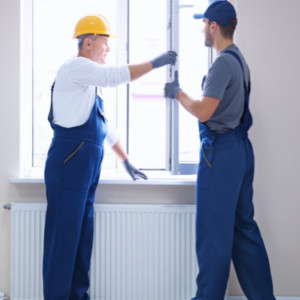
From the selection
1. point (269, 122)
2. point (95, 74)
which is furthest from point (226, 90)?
point (95, 74)

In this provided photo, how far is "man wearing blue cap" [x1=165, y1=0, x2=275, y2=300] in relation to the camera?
5.57ft

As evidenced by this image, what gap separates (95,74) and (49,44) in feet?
2.43

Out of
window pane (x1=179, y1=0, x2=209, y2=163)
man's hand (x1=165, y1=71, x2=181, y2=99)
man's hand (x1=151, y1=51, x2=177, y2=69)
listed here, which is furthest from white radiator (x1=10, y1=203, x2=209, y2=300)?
man's hand (x1=151, y1=51, x2=177, y2=69)

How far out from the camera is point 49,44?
7.66 feet

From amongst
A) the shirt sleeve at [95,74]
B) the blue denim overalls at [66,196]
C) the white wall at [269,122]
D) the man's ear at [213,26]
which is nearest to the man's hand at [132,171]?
the white wall at [269,122]

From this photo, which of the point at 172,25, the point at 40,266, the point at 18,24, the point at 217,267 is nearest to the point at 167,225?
the point at 217,267

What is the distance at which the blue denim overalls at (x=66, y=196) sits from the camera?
1794mm

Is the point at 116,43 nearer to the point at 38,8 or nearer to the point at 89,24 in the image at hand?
the point at 89,24

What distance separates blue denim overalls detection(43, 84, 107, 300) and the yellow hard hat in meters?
0.43

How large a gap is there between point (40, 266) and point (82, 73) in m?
1.07

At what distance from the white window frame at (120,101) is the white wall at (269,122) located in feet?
0.22

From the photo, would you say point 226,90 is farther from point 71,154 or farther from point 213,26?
point 71,154

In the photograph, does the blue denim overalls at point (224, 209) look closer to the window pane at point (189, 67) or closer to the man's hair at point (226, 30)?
the man's hair at point (226, 30)

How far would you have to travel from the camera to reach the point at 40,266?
2.05m
